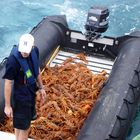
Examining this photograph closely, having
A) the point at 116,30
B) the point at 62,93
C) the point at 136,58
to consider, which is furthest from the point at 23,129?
the point at 116,30

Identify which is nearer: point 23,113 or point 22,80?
point 22,80

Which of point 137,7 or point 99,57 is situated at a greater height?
point 99,57

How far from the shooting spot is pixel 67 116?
5.12 metres

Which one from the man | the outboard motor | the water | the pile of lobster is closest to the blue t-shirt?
the man

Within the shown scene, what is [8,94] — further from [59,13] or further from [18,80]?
[59,13]

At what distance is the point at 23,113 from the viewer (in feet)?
11.8

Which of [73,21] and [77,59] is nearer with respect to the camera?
[77,59]

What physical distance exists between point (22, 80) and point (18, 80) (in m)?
0.03

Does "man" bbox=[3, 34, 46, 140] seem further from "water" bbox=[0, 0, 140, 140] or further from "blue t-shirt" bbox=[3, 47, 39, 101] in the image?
"water" bbox=[0, 0, 140, 140]

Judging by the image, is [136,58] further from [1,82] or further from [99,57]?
[1,82]

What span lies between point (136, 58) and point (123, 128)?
1.34 m

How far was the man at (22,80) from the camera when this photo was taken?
337 cm

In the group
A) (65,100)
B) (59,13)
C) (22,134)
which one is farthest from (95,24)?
(59,13)

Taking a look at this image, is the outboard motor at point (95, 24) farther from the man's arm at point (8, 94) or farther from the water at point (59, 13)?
the man's arm at point (8, 94)
